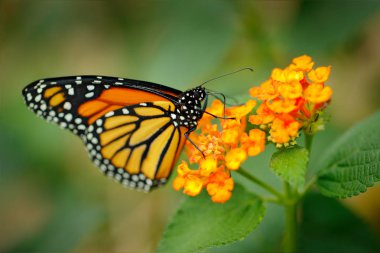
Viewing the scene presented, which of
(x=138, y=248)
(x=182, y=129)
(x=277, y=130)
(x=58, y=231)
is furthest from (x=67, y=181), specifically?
(x=277, y=130)

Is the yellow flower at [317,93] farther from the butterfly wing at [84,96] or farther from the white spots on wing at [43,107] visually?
the white spots on wing at [43,107]

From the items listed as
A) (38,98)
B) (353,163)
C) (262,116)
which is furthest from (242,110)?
(38,98)

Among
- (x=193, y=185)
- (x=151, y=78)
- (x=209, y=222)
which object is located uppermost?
(x=151, y=78)

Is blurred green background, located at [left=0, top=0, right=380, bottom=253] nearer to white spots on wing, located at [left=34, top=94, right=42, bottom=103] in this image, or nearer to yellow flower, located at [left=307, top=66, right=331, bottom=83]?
yellow flower, located at [left=307, top=66, right=331, bottom=83]

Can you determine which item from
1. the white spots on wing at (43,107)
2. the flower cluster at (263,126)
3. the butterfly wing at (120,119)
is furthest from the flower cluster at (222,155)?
the white spots on wing at (43,107)

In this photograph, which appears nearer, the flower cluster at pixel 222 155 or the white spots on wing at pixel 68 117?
the flower cluster at pixel 222 155

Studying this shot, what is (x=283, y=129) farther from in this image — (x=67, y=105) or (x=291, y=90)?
(x=67, y=105)

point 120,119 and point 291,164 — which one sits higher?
point 120,119

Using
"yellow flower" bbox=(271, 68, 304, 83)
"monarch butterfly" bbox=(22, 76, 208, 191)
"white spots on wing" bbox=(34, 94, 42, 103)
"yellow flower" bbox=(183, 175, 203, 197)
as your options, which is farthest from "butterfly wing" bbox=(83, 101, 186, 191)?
"yellow flower" bbox=(271, 68, 304, 83)
